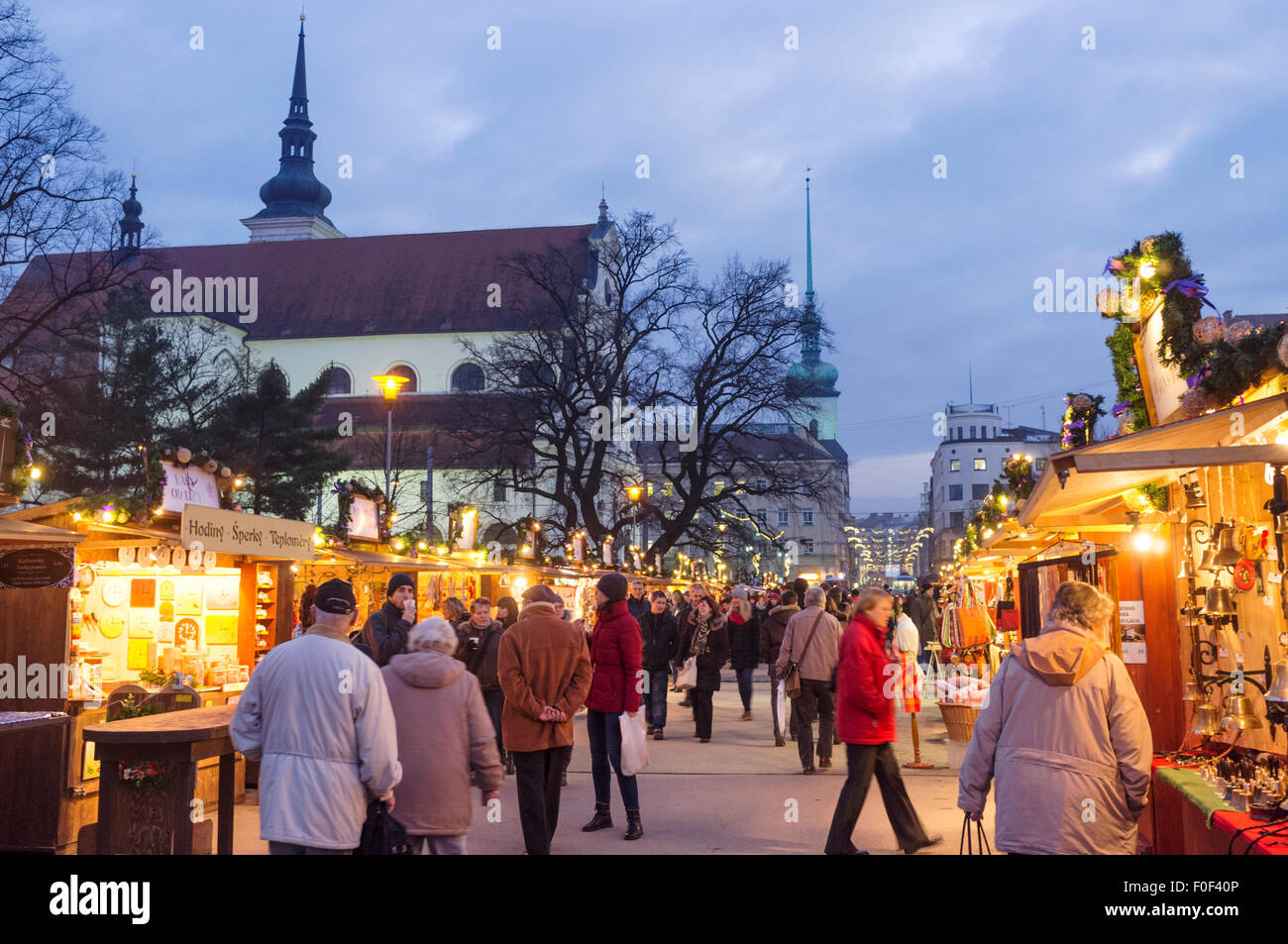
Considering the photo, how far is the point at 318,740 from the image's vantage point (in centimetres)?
496

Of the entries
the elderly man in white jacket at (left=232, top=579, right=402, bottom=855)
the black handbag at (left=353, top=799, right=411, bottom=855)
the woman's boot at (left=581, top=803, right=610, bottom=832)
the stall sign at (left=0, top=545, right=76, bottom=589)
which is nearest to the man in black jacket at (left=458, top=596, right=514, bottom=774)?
the woman's boot at (left=581, top=803, right=610, bottom=832)

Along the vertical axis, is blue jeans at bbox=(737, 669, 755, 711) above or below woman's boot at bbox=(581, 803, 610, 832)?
above

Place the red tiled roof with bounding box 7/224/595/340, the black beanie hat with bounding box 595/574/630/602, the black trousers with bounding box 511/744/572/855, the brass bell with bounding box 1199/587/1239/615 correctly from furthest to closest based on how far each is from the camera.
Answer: the red tiled roof with bounding box 7/224/595/340 < the black beanie hat with bounding box 595/574/630/602 < the black trousers with bounding box 511/744/572/855 < the brass bell with bounding box 1199/587/1239/615

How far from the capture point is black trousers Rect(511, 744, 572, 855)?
23.9 feet

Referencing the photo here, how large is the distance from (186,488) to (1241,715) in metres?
9.17

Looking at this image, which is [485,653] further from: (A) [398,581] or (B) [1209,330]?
(B) [1209,330]

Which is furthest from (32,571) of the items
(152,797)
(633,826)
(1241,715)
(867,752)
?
(1241,715)

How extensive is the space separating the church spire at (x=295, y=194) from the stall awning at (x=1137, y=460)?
6938 cm

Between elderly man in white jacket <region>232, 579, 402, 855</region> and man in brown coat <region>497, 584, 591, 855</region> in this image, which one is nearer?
elderly man in white jacket <region>232, 579, 402, 855</region>

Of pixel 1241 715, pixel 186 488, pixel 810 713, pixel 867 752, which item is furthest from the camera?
pixel 810 713

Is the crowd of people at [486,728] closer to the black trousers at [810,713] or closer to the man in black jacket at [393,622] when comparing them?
the man in black jacket at [393,622]

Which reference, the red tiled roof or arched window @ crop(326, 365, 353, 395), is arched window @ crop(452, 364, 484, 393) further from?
arched window @ crop(326, 365, 353, 395)

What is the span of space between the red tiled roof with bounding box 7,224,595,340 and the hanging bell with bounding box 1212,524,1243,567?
57594 mm
